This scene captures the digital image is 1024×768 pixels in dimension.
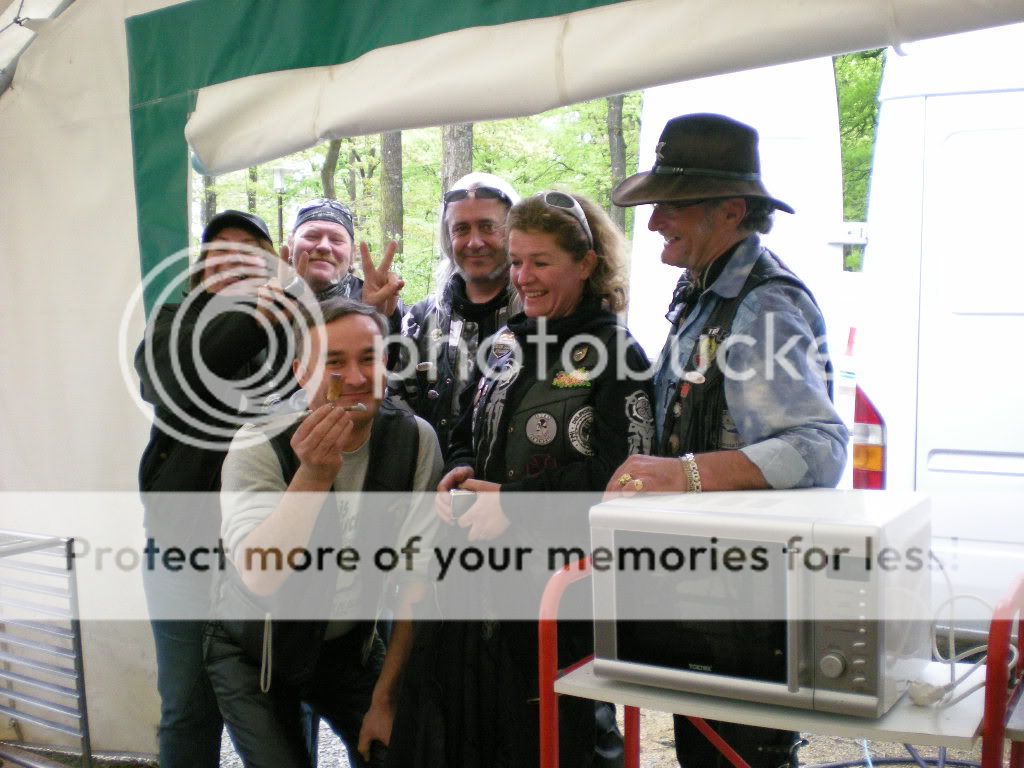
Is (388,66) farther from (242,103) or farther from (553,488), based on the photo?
(553,488)

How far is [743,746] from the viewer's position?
78.2 inches

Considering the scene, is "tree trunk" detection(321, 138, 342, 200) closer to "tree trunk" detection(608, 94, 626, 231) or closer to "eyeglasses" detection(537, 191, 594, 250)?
"tree trunk" detection(608, 94, 626, 231)

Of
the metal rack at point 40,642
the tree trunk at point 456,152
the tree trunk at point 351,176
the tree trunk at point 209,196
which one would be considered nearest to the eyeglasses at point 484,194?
the metal rack at point 40,642

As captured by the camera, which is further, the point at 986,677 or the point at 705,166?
the point at 705,166

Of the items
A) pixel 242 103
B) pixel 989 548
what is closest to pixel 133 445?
pixel 242 103

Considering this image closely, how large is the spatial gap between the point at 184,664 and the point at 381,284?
1.17 metres

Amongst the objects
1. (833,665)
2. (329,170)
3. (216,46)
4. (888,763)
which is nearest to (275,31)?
(216,46)

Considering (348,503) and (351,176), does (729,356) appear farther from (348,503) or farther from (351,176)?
(351,176)

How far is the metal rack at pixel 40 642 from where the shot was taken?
3.22 m

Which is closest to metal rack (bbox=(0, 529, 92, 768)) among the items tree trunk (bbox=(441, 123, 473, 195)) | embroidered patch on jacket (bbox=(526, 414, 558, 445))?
embroidered patch on jacket (bbox=(526, 414, 558, 445))

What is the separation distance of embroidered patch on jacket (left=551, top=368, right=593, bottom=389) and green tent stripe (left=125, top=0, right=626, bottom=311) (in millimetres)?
781

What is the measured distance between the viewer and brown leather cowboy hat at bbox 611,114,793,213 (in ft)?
6.61

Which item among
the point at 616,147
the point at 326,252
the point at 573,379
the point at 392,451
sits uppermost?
the point at 616,147

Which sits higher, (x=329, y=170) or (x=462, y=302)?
(x=329, y=170)
